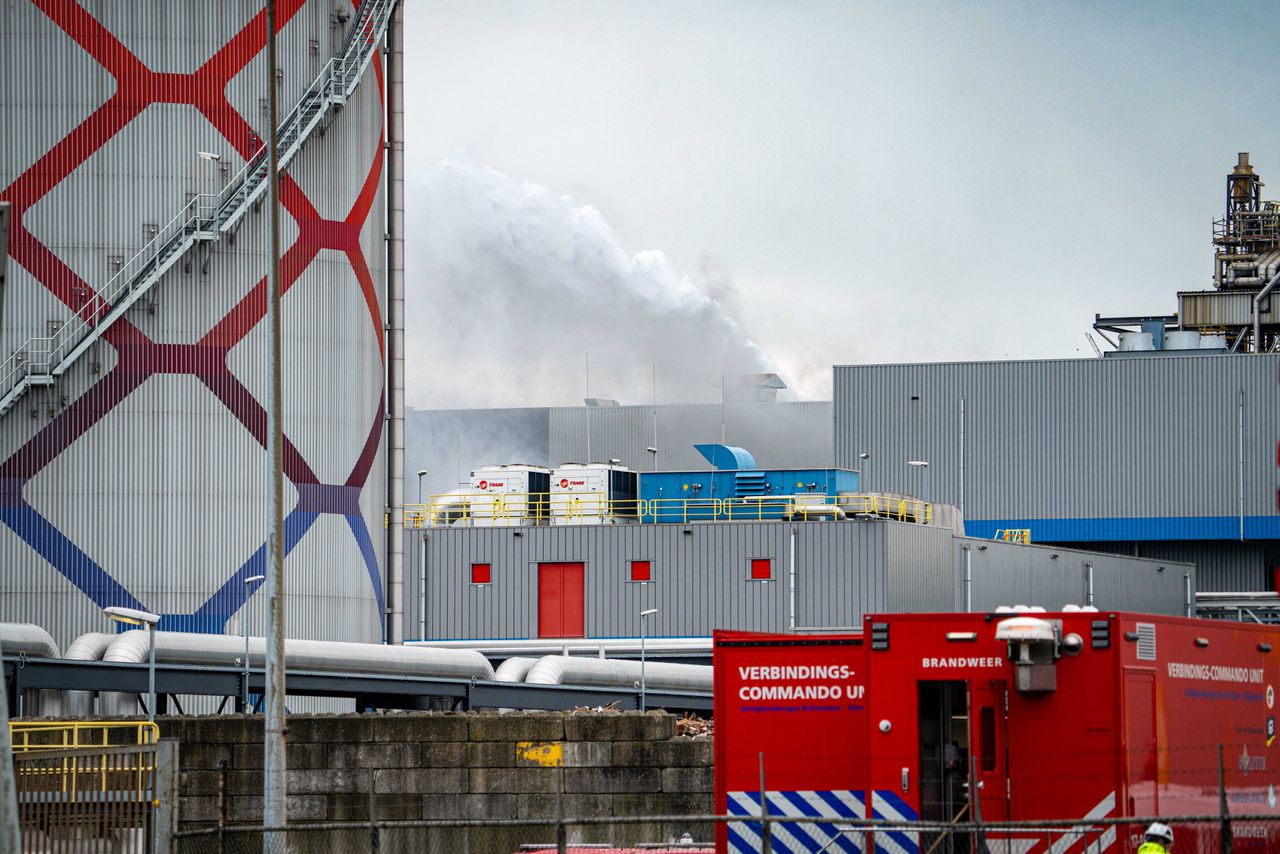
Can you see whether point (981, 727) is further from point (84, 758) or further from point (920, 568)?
point (920, 568)

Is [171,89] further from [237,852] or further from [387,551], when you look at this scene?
[237,852]

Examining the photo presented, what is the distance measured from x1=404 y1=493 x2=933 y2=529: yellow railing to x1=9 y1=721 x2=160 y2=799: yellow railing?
117ft

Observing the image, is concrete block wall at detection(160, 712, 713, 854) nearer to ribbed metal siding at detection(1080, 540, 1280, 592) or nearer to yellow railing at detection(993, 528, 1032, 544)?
yellow railing at detection(993, 528, 1032, 544)

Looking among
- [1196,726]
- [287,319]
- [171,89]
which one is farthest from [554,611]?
[1196,726]

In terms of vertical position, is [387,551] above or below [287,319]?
below

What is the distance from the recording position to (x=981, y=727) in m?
19.2

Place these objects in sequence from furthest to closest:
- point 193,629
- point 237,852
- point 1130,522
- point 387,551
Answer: point 1130,522 < point 387,551 < point 193,629 < point 237,852

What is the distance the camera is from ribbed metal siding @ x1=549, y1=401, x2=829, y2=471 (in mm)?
105375

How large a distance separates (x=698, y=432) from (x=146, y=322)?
209 ft

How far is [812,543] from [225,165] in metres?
23.7

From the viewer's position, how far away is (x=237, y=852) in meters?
25.7

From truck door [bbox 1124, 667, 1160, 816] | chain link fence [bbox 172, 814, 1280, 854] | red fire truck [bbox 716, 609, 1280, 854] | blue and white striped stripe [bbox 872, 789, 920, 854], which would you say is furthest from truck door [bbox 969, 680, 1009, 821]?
truck door [bbox 1124, 667, 1160, 816]

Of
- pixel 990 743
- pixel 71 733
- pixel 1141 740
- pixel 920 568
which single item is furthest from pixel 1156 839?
pixel 920 568

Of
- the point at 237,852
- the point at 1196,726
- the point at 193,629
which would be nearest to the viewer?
the point at 1196,726
